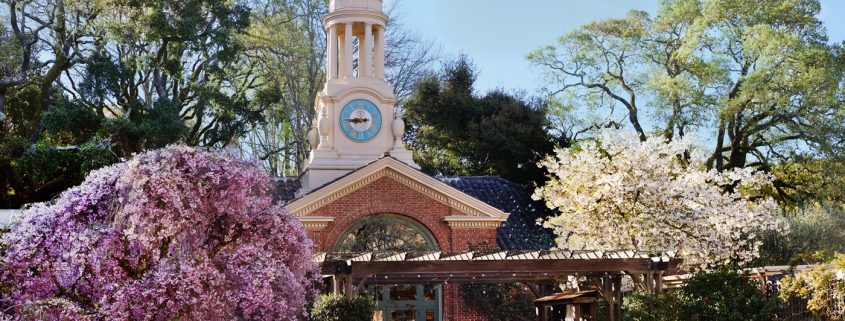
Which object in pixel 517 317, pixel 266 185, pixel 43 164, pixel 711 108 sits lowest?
pixel 517 317

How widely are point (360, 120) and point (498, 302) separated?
630 centimetres

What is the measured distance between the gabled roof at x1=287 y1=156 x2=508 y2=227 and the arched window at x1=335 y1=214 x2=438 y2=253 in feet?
2.63

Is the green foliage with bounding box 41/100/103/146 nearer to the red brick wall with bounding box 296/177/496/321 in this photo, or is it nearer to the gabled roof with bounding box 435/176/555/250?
the red brick wall with bounding box 296/177/496/321

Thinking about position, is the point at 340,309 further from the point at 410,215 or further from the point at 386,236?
the point at 410,215

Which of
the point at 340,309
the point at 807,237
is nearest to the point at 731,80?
the point at 807,237

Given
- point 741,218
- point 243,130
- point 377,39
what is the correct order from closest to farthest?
point 741,218, point 377,39, point 243,130

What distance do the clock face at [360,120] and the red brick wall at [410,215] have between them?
2.95 metres

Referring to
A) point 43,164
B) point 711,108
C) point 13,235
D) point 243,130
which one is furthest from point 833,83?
point 13,235

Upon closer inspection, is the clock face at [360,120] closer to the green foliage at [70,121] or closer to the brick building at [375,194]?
the brick building at [375,194]

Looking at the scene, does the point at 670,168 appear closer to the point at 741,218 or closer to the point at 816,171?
the point at 741,218

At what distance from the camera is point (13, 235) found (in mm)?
12203

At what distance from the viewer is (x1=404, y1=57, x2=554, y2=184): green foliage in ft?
130

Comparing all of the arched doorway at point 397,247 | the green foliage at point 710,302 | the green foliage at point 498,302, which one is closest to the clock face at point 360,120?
the arched doorway at point 397,247

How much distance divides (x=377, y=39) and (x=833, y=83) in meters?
14.8
